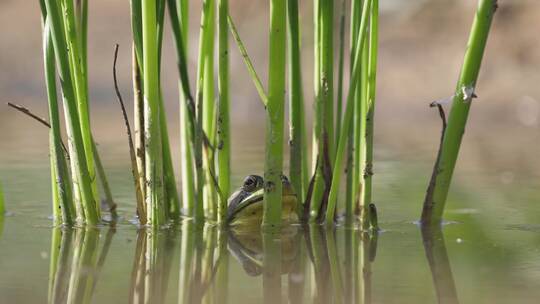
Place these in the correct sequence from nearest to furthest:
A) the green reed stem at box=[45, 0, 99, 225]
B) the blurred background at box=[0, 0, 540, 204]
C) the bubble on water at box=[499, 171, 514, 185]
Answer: the green reed stem at box=[45, 0, 99, 225] < the bubble on water at box=[499, 171, 514, 185] < the blurred background at box=[0, 0, 540, 204]

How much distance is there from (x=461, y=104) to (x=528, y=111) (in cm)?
445

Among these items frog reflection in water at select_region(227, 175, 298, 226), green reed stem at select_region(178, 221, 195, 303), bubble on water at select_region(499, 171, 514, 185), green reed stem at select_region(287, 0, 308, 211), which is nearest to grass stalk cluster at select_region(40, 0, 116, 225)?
green reed stem at select_region(178, 221, 195, 303)

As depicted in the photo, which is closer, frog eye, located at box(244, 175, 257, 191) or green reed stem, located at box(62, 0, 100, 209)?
green reed stem, located at box(62, 0, 100, 209)

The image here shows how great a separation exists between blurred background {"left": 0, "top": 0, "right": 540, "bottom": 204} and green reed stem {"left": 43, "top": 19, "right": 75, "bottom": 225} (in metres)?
2.36

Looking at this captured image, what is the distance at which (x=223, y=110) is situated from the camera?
8.20 feet

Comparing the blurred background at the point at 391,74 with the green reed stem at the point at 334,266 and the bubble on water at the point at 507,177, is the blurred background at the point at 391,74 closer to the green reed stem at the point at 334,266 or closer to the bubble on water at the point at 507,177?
the bubble on water at the point at 507,177

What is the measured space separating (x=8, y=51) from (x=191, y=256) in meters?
6.79

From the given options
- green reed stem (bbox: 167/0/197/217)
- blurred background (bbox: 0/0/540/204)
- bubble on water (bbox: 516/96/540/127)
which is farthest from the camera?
bubble on water (bbox: 516/96/540/127)

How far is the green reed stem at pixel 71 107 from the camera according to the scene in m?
2.31

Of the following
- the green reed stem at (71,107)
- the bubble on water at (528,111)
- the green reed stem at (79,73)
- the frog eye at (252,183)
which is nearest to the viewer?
the green reed stem at (71,107)

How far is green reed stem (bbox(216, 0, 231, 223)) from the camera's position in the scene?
244 cm

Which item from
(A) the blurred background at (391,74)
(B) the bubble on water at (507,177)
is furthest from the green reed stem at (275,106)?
(A) the blurred background at (391,74)

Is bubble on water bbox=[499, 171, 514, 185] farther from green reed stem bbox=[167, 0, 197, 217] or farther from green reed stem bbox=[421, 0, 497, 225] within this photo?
green reed stem bbox=[167, 0, 197, 217]

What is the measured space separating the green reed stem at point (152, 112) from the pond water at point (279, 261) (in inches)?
4.6
